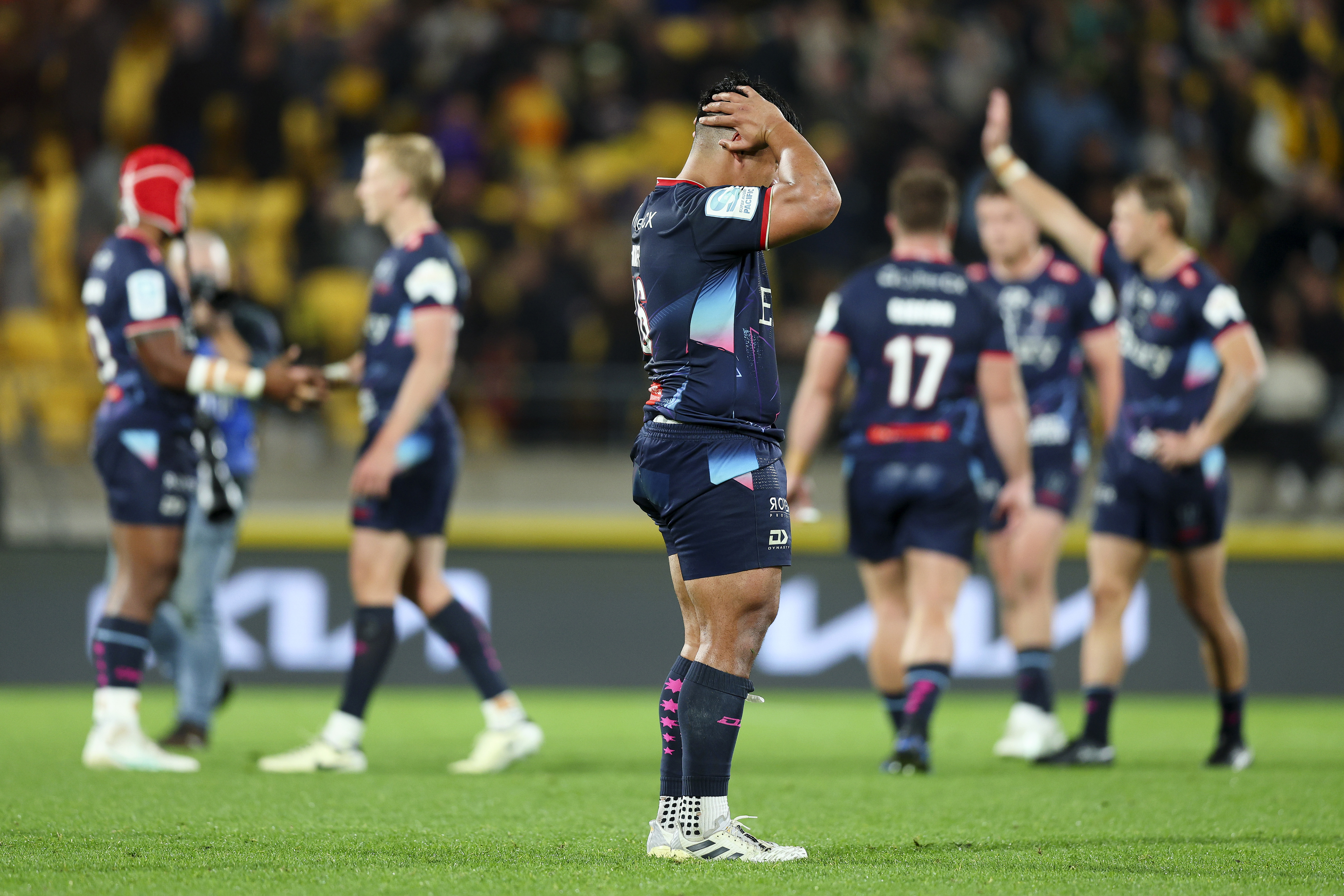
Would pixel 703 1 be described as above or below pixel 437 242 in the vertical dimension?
above

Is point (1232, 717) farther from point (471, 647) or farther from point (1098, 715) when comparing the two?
point (471, 647)

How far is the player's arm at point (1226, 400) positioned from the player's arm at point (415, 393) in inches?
115

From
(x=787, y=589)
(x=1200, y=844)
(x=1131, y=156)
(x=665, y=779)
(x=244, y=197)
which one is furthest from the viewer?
(x=1131, y=156)

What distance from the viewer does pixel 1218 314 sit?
253 inches

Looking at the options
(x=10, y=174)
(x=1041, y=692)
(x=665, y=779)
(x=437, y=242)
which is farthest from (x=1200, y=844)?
(x=10, y=174)

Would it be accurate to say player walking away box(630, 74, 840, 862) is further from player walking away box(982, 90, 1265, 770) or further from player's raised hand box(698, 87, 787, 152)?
player walking away box(982, 90, 1265, 770)

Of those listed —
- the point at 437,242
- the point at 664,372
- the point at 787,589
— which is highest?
the point at 437,242

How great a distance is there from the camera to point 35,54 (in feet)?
48.9

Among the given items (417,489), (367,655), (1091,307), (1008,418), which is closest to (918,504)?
(1008,418)

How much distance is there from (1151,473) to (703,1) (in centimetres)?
1034

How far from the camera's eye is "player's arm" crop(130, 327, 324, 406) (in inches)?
235

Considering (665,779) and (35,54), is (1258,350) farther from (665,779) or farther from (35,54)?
(35,54)

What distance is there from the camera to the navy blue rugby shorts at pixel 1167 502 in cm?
648

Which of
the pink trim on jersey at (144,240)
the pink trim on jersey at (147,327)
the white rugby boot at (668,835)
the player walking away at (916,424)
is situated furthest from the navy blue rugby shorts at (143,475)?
the white rugby boot at (668,835)
